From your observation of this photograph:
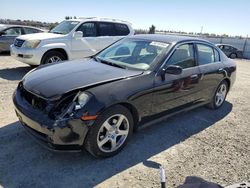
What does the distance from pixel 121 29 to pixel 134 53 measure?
17.8 feet

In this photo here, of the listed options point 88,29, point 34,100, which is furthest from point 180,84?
point 88,29

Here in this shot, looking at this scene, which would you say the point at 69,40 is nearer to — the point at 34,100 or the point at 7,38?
the point at 7,38

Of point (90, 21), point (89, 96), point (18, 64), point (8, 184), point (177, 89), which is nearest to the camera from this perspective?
point (8, 184)

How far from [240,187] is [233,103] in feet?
14.1

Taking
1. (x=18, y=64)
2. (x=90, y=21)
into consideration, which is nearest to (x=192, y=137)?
(x=90, y=21)

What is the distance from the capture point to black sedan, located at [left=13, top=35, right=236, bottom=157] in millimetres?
3117

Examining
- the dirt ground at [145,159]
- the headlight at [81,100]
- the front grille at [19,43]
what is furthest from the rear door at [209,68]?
the front grille at [19,43]

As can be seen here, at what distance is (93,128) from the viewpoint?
3193mm

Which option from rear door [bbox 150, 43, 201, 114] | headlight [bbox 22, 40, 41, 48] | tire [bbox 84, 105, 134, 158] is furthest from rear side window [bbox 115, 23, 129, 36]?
tire [bbox 84, 105, 134, 158]

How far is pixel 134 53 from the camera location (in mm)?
4574

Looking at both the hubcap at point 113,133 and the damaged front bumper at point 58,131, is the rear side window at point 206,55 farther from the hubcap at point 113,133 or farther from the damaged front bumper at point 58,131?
the damaged front bumper at point 58,131

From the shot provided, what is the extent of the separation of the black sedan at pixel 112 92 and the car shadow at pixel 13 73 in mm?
3793

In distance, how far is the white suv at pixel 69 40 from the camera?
779 centimetres

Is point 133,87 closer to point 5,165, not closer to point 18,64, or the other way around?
Result: point 5,165
